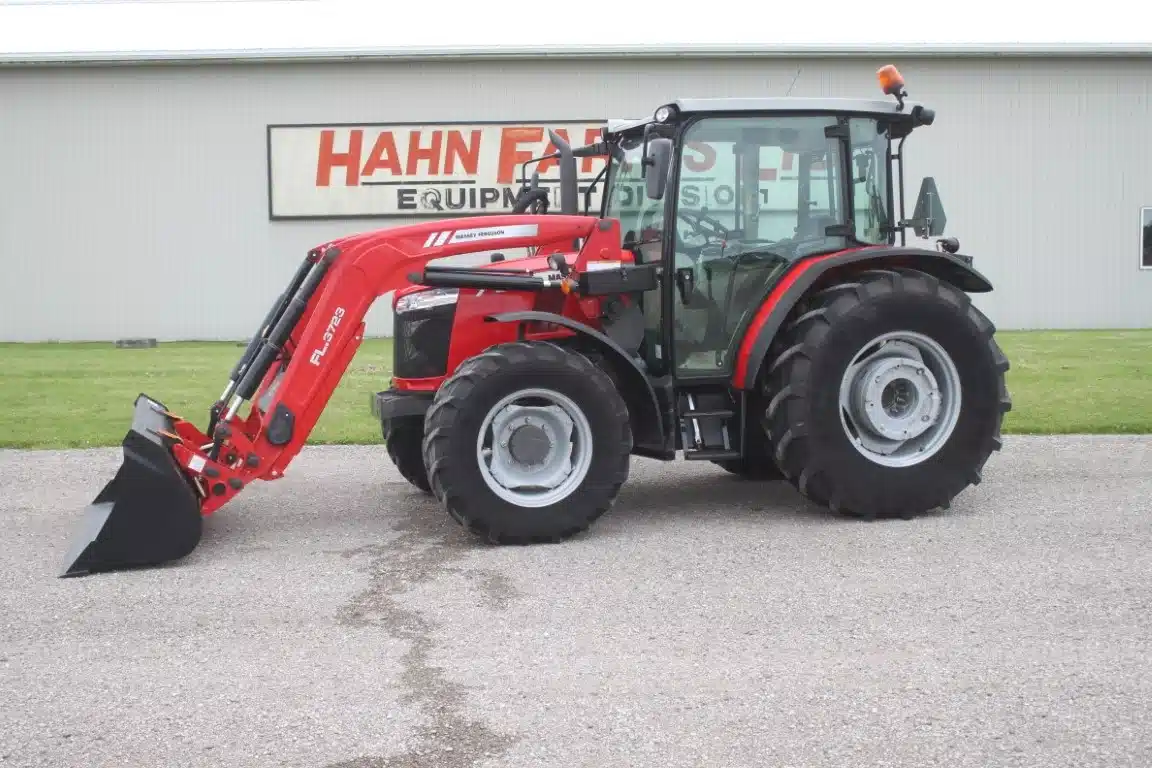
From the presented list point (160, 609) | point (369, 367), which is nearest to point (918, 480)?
point (160, 609)

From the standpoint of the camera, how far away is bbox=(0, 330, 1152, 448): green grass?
37.1ft

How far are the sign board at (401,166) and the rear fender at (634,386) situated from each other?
14.1 metres

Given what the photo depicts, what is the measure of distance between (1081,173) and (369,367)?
1247 cm

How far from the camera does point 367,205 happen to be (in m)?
21.5

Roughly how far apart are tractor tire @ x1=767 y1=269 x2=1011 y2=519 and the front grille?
1.77 m

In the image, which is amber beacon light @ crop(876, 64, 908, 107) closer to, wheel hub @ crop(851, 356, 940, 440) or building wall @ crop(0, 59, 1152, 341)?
wheel hub @ crop(851, 356, 940, 440)

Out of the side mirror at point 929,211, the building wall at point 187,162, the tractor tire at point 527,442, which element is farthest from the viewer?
the building wall at point 187,162

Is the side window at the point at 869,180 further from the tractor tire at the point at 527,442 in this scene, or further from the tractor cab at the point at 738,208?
the tractor tire at the point at 527,442

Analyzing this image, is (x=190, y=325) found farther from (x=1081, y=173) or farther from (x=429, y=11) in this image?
(x=1081, y=173)

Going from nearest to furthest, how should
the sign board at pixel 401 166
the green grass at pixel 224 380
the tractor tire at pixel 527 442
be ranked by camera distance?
the tractor tire at pixel 527 442
the green grass at pixel 224 380
the sign board at pixel 401 166

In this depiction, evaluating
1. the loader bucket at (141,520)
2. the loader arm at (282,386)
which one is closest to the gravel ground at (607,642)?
the loader bucket at (141,520)

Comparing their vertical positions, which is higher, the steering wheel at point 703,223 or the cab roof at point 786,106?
the cab roof at point 786,106

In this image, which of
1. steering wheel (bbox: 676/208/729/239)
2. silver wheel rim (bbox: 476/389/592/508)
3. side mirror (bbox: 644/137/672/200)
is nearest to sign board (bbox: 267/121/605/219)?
steering wheel (bbox: 676/208/729/239)

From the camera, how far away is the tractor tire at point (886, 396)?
7.50m
